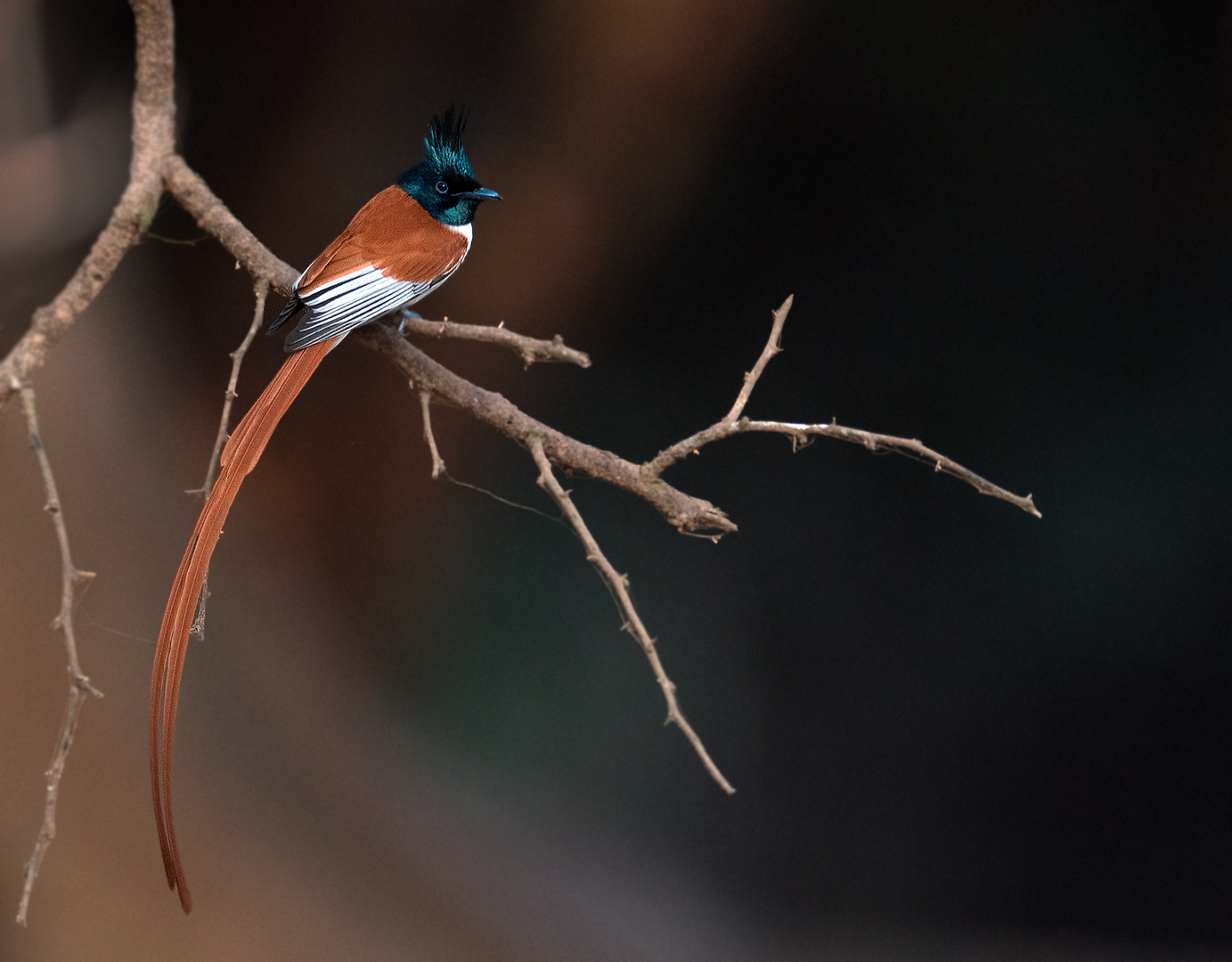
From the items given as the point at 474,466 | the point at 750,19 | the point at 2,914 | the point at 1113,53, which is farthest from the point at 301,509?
the point at 1113,53

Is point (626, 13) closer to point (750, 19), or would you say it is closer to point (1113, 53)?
point (750, 19)

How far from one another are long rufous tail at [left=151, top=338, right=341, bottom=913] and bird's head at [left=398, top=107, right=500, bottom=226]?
21 cm

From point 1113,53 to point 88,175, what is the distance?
106cm

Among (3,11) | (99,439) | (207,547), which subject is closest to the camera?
(207,547)

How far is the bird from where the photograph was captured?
55 centimetres

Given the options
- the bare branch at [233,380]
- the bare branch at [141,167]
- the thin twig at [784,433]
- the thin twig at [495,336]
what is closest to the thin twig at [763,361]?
the thin twig at [784,433]

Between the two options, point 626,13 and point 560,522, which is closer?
point 626,13

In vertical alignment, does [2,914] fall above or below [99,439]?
below

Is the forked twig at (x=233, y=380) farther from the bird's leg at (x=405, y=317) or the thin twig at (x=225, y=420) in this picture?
the bird's leg at (x=405, y=317)

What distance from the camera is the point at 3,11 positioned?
826 mm

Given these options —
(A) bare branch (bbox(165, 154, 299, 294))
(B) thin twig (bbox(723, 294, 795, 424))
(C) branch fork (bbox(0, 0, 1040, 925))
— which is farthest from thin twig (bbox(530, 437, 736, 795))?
(A) bare branch (bbox(165, 154, 299, 294))

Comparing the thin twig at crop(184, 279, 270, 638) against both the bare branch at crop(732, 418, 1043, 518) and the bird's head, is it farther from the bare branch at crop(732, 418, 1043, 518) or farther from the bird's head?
the bare branch at crop(732, 418, 1043, 518)

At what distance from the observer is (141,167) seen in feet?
2.51

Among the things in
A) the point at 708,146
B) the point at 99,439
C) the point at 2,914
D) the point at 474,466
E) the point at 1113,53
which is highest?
the point at 1113,53
